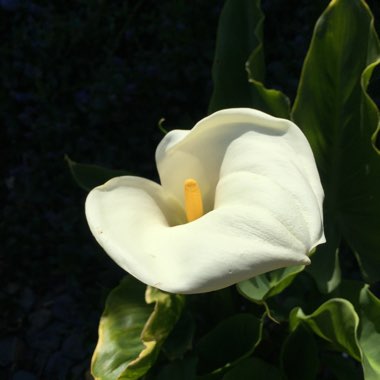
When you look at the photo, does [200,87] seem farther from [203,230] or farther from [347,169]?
[203,230]

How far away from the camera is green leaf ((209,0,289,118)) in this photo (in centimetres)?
139

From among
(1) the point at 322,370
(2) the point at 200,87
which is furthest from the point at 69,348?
(2) the point at 200,87

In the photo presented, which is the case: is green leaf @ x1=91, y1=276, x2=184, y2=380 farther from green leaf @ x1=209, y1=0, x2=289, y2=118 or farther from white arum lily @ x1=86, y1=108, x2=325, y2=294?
green leaf @ x1=209, y1=0, x2=289, y2=118

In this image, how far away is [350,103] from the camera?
1228 millimetres

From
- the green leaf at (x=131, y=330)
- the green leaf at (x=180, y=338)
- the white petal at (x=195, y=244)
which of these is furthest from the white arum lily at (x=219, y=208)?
the green leaf at (x=180, y=338)

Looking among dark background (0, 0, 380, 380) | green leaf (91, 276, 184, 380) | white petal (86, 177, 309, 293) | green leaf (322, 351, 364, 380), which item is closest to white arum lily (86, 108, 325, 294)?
white petal (86, 177, 309, 293)

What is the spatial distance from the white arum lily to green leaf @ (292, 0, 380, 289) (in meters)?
0.28

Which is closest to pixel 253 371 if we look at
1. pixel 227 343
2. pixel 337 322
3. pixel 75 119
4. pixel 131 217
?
pixel 227 343

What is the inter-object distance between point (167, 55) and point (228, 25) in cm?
47

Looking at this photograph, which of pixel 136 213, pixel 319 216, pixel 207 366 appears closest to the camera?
pixel 319 216

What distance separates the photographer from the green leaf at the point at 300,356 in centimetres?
127

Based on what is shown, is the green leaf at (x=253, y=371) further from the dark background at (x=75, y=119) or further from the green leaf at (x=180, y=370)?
the dark background at (x=75, y=119)

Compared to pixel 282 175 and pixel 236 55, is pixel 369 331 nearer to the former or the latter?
pixel 282 175

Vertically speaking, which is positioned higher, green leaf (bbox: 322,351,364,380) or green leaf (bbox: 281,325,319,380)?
green leaf (bbox: 281,325,319,380)
